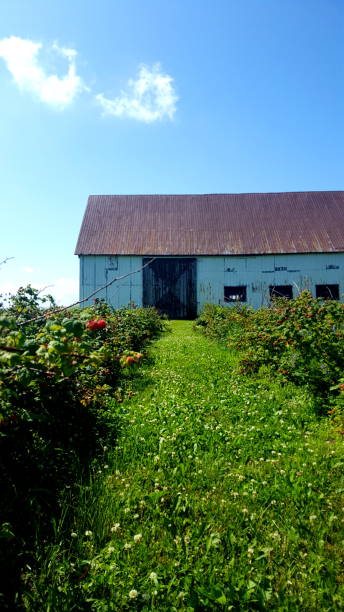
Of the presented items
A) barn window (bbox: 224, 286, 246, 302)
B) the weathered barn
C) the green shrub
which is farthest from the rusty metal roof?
the green shrub

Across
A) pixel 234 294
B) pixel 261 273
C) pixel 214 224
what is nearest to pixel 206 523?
pixel 234 294

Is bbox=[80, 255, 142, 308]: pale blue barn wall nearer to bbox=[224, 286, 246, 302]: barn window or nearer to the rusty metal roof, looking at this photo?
the rusty metal roof

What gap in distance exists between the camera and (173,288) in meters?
22.0

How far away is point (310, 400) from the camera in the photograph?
5273 mm

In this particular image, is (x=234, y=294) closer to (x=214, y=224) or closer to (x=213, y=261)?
(x=213, y=261)

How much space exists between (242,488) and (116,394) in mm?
2954

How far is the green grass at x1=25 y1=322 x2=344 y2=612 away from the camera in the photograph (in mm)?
2189

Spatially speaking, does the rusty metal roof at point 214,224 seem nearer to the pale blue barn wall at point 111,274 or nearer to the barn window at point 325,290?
the pale blue barn wall at point 111,274

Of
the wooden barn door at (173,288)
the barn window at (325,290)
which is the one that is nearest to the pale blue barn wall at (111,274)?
the wooden barn door at (173,288)

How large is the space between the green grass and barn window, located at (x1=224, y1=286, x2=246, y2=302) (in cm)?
1706

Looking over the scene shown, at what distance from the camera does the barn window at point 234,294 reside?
21797 millimetres

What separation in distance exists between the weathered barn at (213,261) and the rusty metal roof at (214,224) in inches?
2.4

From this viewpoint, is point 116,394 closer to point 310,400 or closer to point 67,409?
point 67,409

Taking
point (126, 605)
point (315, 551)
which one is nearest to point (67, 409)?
point (126, 605)
